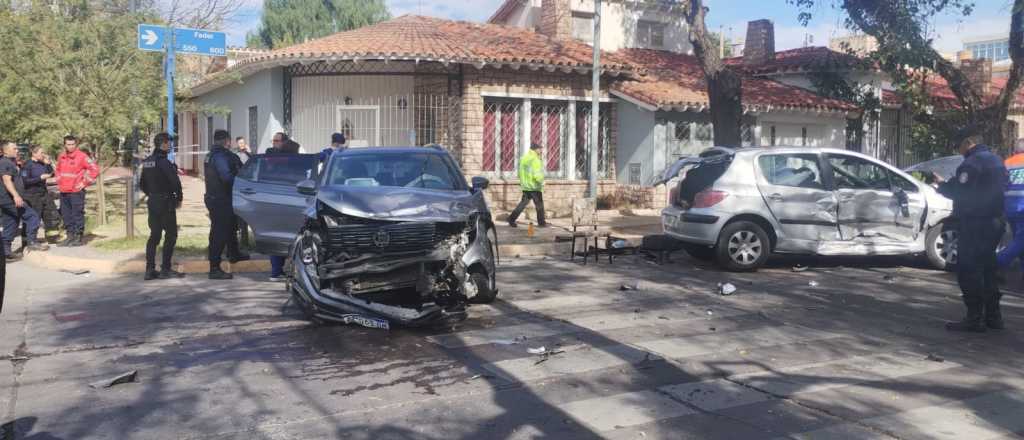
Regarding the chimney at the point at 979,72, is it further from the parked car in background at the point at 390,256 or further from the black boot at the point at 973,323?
the parked car in background at the point at 390,256

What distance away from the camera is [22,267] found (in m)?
11.7

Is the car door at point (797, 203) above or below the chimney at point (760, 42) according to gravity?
below

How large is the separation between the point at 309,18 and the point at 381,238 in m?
49.8

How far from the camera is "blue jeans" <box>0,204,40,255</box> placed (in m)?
12.1

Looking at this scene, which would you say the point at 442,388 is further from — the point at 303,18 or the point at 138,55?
the point at 303,18

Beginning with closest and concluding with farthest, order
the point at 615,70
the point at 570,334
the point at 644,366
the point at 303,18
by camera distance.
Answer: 1. the point at 644,366
2. the point at 570,334
3. the point at 615,70
4. the point at 303,18

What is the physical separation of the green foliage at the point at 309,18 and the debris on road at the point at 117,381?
49.7m

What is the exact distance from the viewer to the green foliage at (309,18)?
176ft

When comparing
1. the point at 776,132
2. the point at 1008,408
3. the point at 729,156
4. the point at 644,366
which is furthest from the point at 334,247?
the point at 776,132

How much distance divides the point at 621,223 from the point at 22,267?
31.8 feet

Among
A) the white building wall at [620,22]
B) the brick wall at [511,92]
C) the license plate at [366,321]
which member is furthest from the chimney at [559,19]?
the license plate at [366,321]

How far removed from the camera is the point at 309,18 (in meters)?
54.0

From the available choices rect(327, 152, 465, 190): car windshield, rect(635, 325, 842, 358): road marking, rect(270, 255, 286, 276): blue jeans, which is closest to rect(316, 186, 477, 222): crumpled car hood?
rect(327, 152, 465, 190): car windshield

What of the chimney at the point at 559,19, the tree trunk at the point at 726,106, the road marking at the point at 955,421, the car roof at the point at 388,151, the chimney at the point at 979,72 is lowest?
the road marking at the point at 955,421
